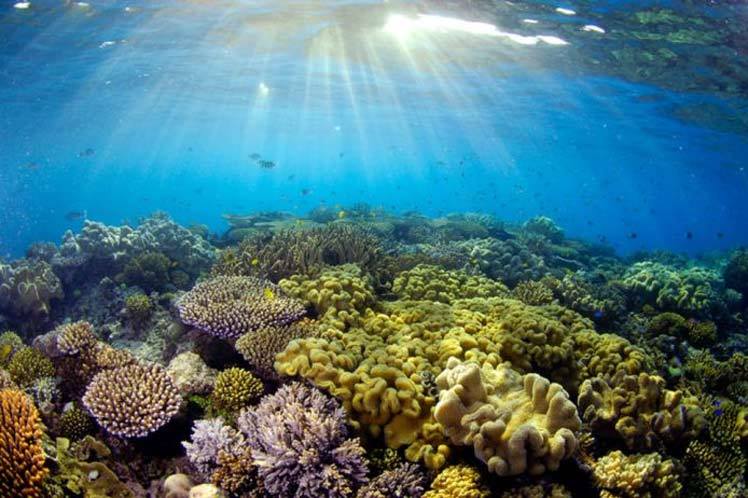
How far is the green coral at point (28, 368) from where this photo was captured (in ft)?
19.2

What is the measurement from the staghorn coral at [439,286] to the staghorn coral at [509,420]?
145 inches

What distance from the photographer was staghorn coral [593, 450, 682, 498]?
4.79 m

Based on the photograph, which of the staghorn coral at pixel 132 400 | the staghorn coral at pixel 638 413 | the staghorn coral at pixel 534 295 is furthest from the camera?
the staghorn coral at pixel 534 295

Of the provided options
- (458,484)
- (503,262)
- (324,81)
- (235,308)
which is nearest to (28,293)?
(235,308)

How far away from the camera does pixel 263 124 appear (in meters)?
68.9

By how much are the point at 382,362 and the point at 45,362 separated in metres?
4.46

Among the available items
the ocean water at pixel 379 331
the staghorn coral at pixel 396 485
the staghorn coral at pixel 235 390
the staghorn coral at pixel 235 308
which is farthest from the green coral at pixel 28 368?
the staghorn coral at pixel 396 485

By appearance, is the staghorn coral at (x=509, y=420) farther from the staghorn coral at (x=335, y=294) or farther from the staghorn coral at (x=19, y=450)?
the staghorn coral at (x=19, y=450)

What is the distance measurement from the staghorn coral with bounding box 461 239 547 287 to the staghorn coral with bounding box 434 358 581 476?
26.5 ft

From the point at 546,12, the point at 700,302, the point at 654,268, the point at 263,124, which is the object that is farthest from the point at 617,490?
the point at 263,124

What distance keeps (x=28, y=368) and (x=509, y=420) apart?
6.00 metres

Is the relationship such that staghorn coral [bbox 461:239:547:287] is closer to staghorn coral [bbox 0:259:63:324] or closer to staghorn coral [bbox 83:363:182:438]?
staghorn coral [bbox 83:363:182:438]

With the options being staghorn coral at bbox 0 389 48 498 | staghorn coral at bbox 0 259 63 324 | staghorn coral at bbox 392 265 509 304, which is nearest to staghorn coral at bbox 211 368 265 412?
staghorn coral at bbox 0 389 48 498

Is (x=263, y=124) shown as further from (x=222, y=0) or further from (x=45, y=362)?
(x=45, y=362)
